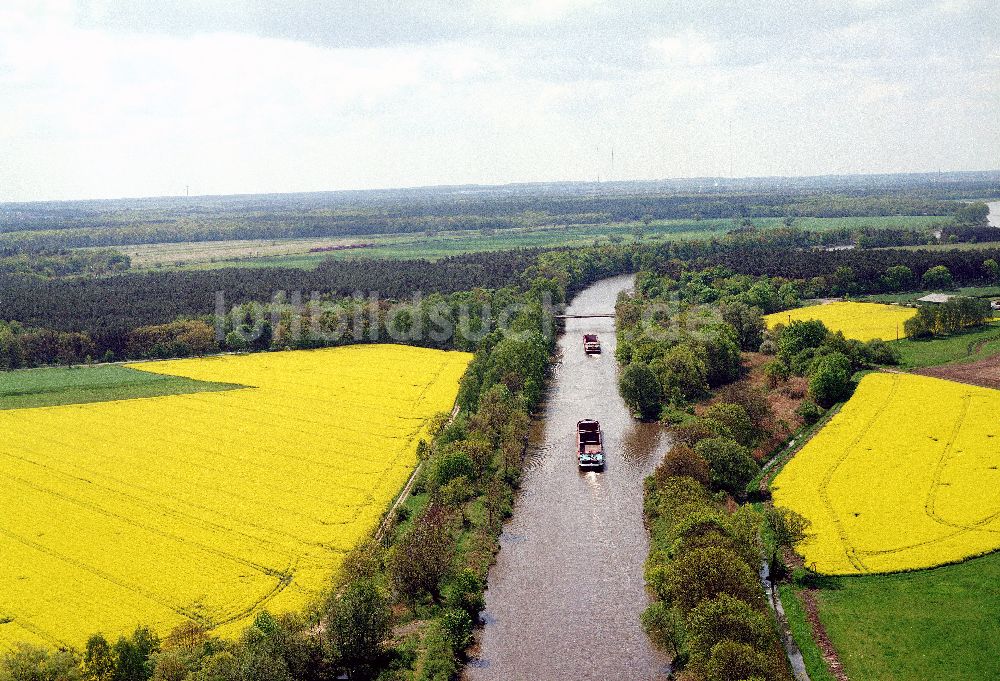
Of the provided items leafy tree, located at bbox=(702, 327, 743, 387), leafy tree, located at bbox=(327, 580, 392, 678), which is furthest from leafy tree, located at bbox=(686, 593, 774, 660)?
leafy tree, located at bbox=(702, 327, 743, 387)

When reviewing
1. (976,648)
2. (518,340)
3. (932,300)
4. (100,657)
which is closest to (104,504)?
(100,657)

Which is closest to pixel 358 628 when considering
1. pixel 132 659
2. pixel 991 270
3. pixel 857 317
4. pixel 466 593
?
pixel 466 593

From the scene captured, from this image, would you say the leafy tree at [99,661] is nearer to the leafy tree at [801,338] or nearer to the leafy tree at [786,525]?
the leafy tree at [786,525]

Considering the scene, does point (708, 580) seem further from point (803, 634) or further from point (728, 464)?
point (728, 464)

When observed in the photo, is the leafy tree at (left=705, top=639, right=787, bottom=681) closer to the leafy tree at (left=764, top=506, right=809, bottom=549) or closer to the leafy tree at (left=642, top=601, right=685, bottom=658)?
the leafy tree at (left=642, top=601, right=685, bottom=658)

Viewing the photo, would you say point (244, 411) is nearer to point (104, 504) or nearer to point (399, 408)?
point (399, 408)

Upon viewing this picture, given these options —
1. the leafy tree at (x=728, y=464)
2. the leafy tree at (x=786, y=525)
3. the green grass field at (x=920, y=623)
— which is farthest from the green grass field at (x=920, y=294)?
the green grass field at (x=920, y=623)
